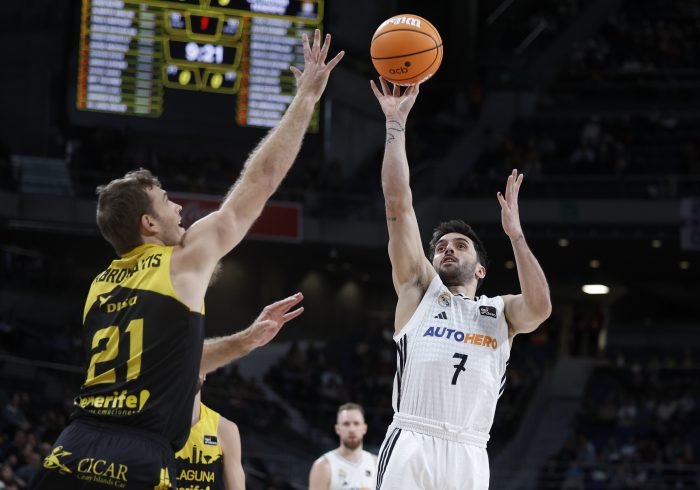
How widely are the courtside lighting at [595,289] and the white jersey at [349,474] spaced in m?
21.6

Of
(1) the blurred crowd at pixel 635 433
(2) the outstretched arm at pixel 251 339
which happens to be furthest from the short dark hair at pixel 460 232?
(1) the blurred crowd at pixel 635 433

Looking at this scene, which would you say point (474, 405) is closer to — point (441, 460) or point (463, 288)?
point (441, 460)

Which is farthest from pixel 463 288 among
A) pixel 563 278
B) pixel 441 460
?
pixel 563 278

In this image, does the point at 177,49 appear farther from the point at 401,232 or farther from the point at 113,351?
the point at 113,351

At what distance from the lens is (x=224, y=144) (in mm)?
24953

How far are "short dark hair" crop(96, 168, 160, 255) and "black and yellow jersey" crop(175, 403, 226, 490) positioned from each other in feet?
10.7

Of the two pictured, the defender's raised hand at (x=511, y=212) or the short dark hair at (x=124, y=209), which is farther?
the defender's raised hand at (x=511, y=212)

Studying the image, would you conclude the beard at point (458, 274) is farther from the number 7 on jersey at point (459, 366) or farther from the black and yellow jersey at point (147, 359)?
the black and yellow jersey at point (147, 359)

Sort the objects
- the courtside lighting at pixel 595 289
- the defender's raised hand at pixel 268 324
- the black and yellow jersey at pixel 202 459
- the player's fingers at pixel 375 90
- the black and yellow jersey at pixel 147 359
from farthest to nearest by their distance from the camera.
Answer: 1. the courtside lighting at pixel 595 289
2. the black and yellow jersey at pixel 202 459
3. the player's fingers at pixel 375 90
4. the defender's raised hand at pixel 268 324
5. the black and yellow jersey at pixel 147 359

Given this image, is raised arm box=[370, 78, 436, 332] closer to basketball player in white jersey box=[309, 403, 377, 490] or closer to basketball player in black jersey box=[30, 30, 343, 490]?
basketball player in black jersey box=[30, 30, 343, 490]

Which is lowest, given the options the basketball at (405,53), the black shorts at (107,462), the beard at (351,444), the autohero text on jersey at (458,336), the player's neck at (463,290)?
the beard at (351,444)

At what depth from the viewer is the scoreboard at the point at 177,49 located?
18500 mm

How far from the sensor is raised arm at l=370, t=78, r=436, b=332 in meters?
6.50

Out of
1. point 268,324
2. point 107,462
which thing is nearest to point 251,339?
point 268,324
